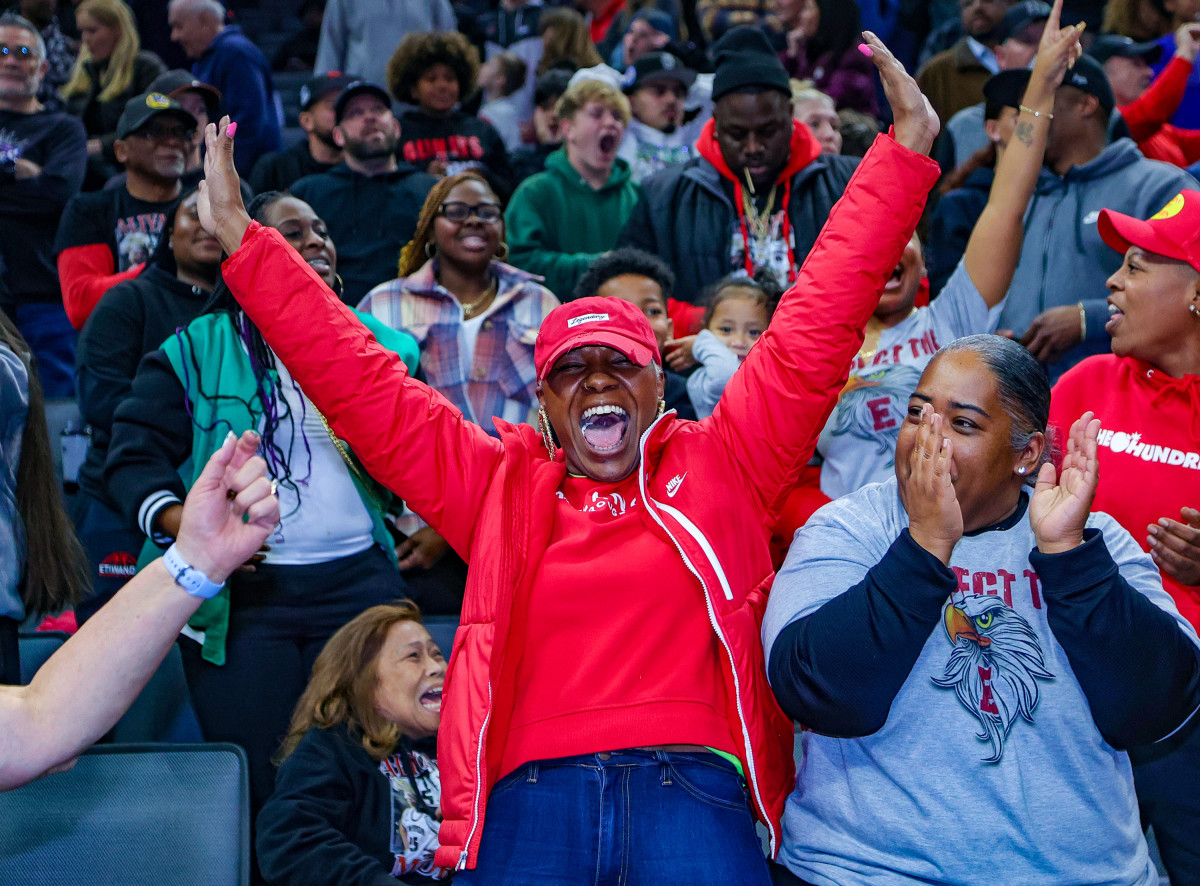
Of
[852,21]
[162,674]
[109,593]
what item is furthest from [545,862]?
[852,21]

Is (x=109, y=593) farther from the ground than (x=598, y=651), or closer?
closer

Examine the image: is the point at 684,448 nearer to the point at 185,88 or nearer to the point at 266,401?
the point at 266,401

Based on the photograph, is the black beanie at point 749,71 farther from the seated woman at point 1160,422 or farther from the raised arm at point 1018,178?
the seated woman at point 1160,422

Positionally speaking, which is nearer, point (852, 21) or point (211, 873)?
point (211, 873)

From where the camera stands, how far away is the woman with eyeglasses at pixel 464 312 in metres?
3.84

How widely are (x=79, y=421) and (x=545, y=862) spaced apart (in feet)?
9.17

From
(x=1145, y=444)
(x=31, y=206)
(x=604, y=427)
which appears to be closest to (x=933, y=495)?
(x=604, y=427)

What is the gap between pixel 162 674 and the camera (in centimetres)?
340

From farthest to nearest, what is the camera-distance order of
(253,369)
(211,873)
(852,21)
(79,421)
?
1. (852,21)
2. (79,421)
3. (253,369)
4. (211,873)

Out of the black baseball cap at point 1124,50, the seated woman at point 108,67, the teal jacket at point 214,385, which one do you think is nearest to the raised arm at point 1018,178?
the teal jacket at point 214,385

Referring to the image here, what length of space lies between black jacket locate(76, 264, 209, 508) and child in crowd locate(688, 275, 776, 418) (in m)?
1.51

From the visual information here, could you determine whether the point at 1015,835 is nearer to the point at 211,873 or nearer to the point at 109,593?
the point at 211,873

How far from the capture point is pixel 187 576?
1661mm

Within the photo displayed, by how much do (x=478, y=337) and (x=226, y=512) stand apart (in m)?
2.26
